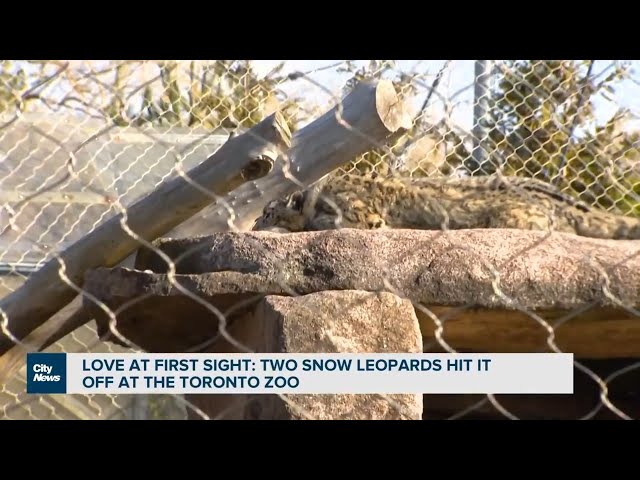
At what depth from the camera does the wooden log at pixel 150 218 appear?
213 cm

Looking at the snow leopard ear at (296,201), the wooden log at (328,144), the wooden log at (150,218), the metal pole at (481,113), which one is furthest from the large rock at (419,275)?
the metal pole at (481,113)

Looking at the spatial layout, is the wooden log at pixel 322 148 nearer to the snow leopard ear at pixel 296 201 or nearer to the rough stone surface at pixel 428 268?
the rough stone surface at pixel 428 268

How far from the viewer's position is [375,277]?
76.7 inches

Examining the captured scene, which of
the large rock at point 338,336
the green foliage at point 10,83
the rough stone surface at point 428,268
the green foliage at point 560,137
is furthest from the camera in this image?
the green foliage at point 560,137

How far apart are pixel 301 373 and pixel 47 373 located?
2.34 ft

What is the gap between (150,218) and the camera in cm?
224

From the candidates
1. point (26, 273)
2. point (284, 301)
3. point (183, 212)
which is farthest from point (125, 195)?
point (284, 301)

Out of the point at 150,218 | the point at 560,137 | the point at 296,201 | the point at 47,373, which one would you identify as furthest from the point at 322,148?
the point at 560,137

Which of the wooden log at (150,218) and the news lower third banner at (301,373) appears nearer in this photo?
the news lower third banner at (301,373)

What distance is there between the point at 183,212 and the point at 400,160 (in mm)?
2139

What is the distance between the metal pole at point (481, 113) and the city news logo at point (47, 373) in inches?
94.2

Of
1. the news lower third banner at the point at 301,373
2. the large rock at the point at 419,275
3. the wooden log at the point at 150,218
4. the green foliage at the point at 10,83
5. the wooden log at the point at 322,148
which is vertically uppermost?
the green foliage at the point at 10,83

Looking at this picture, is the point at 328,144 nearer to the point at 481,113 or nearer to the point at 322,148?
the point at 322,148

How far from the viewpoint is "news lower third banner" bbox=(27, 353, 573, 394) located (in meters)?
1.83
